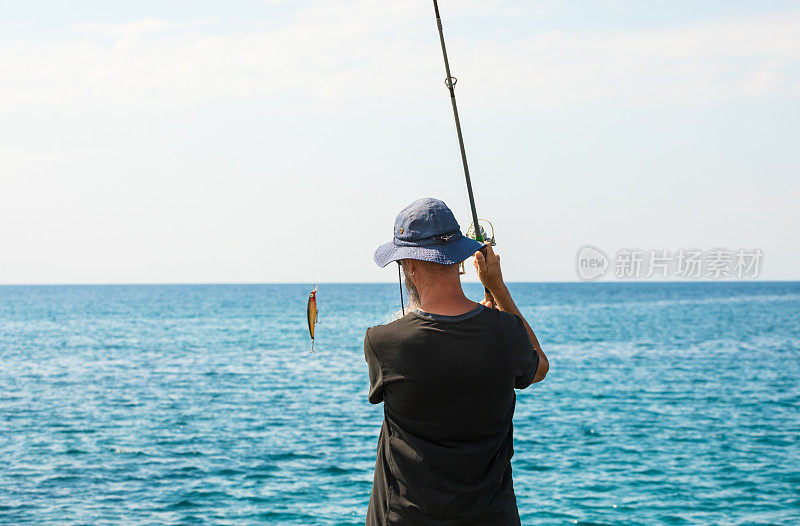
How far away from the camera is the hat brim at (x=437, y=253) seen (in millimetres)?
2783

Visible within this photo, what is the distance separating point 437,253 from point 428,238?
0.25ft

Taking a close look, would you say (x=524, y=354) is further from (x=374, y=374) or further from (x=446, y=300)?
(x=374, y=374)

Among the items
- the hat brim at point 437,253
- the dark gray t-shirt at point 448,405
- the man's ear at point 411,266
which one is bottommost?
the dark gray t-shirt at point 448,405

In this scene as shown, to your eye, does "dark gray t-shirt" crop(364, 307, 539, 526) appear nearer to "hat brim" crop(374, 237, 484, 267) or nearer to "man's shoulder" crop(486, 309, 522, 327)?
"man's shoulder" crop(486, 309, 522, 327)

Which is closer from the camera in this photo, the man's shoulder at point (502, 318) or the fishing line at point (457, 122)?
the man's shoulder at point (502, 318)

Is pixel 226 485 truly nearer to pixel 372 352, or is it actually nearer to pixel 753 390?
pixel 372 352

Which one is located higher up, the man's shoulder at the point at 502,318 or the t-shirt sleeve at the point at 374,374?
the man's shoulder at the point at 502,318

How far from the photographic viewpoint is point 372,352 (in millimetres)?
2803

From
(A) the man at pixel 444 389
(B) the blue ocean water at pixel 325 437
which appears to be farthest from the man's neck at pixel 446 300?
(B) the blue ocean water at pixel 325 437

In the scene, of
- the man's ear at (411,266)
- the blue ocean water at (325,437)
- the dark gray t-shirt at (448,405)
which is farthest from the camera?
the blue ocean water at (325,437)

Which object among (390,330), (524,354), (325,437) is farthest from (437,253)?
(325,437)

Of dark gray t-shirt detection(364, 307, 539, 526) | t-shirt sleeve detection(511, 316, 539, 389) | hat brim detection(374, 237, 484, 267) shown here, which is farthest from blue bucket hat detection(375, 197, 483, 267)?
t-shirt sleeve detection(511, 316, 539, 389)

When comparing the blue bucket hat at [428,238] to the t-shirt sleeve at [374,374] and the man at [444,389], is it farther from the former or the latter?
the t-shirt sleeve at [374,374]

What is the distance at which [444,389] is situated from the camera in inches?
108
